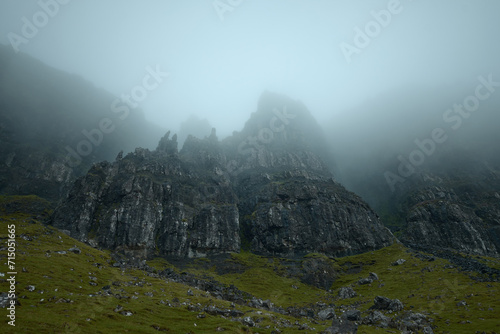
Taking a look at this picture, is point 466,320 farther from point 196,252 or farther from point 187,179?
point 187,179

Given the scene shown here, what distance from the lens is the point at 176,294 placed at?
58.3 m

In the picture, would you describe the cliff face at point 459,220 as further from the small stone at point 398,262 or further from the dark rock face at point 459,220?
the small stone at point 398,262

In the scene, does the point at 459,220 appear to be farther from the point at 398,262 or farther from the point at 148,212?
the point at 148,212

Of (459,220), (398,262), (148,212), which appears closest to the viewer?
(398,262)

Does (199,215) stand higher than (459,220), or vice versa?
(459,220)

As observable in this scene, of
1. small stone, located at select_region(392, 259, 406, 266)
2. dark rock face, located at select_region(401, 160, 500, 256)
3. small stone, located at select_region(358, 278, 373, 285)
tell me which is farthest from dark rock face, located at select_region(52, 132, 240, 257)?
dark rock face, located at select_region(401, 160, 500, 256)

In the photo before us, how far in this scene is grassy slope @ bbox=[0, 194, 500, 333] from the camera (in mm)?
32812

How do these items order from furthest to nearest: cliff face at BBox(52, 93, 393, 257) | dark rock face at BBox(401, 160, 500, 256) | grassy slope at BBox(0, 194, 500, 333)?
dark rock face at BBox(401, 160, 500, 256)
cliff face at BBox(52, 93, 393, 257)
grassy slope at BBox(0, 194, 500, 333)

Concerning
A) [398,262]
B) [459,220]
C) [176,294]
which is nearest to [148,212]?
[176,294]

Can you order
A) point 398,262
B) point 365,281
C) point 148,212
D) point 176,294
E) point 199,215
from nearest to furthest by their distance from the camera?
point 176,294 < point 365,281 < point 398,262 < point 148,212 < point 199,215

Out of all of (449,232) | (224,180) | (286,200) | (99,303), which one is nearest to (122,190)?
(224,180)

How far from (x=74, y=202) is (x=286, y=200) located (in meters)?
120

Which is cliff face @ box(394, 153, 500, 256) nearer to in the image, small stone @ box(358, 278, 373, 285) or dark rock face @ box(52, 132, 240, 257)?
small stone @ box(358, 278, 373, 285)

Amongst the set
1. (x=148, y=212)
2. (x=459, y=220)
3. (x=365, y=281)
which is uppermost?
(x=459, y=220)
